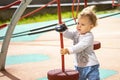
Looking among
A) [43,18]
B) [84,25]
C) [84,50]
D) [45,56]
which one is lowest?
[43,18]

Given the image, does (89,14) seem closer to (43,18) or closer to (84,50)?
(84,50)

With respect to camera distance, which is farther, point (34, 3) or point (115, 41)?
point (34, 3)

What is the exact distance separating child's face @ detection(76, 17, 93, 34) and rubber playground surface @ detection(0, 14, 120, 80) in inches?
45.9

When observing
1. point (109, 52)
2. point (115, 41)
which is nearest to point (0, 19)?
point (115, 41)

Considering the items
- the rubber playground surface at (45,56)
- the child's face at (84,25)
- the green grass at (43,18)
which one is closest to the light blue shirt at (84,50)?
the child's face at (84,25)

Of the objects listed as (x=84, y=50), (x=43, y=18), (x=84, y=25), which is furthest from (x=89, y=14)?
(x=43, y=18)

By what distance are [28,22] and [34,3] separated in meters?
2.56

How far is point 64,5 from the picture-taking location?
41.5 feet

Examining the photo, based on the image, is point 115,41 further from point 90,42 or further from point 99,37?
point 90,42

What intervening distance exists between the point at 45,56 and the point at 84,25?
108 inches

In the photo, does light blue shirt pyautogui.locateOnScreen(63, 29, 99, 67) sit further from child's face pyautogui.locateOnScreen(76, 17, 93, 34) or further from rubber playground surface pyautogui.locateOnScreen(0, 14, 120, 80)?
rubber playground surface pyautogui.locateOnScreen(0, 14, 120, 80)

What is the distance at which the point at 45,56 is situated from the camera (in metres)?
5.71

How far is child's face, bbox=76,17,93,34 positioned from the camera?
301 cm

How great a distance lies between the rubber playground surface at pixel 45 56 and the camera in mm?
4445
